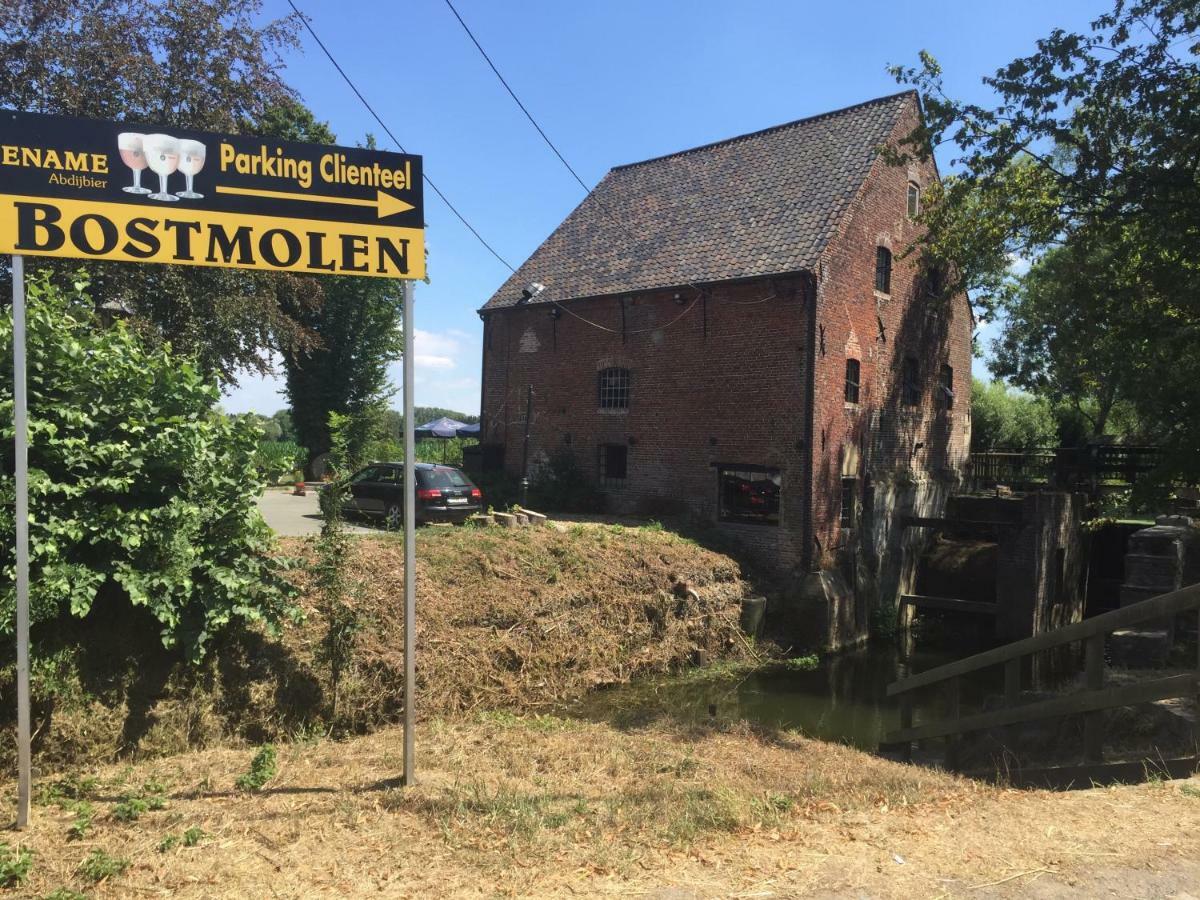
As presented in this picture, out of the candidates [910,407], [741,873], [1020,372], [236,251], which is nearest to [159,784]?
[236,251]

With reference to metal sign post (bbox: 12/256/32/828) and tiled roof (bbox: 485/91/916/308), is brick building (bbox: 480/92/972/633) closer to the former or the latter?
tiled roof (bbox: 485/91/916/308)

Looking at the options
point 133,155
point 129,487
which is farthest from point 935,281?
point 133,155

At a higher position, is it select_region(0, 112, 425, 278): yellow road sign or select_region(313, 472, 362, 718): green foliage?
select_region(0, 112, 425, 278): yellow road sign

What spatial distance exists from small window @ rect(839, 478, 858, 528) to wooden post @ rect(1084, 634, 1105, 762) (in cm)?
1132

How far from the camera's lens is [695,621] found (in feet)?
44.3

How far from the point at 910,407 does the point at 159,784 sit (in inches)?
715

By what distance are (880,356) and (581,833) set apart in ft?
52.3

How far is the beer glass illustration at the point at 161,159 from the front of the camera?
493cm

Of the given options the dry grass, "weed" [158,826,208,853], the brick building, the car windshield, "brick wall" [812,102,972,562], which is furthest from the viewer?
"brick wall" [812,102,972,562]

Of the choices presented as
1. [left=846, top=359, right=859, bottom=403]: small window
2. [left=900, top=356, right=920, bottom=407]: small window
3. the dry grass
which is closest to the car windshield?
[left=846, top=359, right=859, bottom=403]: small window

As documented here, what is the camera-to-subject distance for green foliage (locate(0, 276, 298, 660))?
5.84 m

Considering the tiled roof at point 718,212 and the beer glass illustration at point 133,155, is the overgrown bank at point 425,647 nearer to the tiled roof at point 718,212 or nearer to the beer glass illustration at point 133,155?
the beer glass illustration at point 133,155

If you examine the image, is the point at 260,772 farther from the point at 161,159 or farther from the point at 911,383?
the point at 911,383

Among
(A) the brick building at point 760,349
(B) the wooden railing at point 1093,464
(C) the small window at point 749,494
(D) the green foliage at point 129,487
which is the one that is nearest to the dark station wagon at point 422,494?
(A) the brick building at point 760,349
